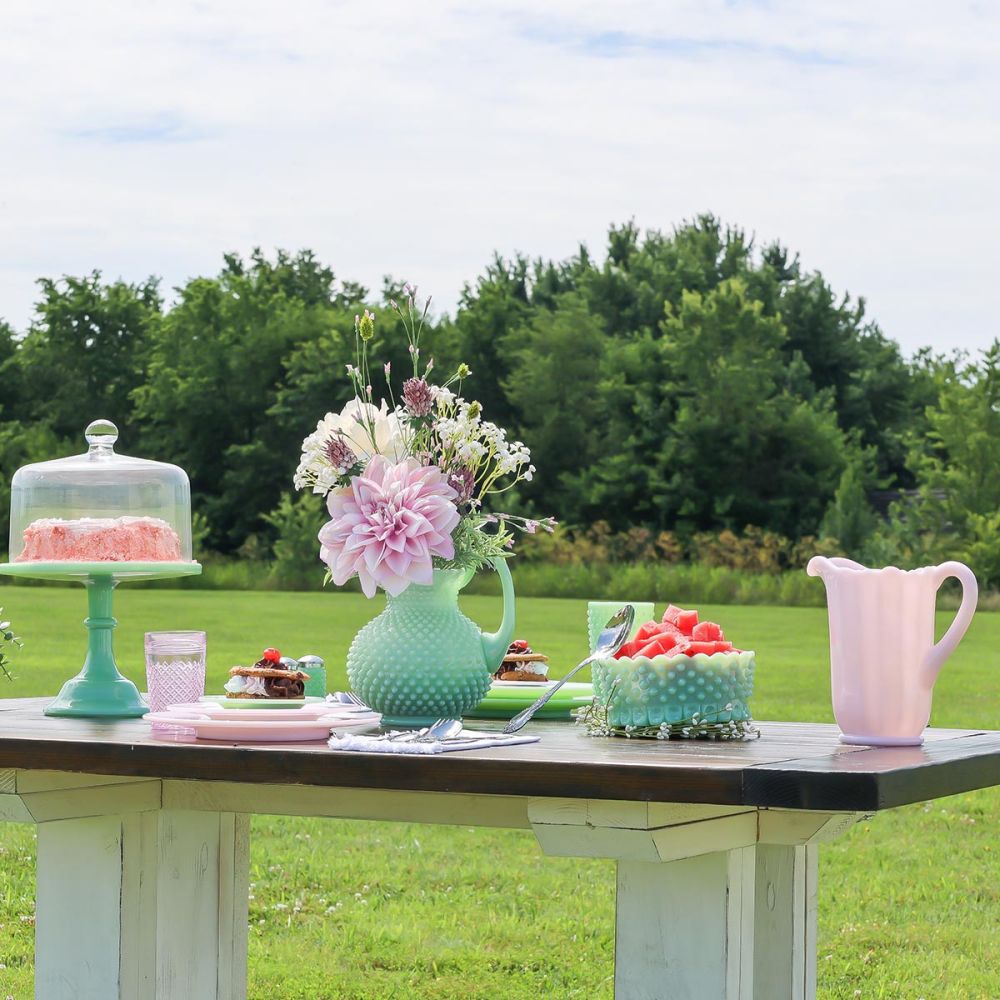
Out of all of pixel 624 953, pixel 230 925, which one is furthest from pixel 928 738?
pixel 230 925

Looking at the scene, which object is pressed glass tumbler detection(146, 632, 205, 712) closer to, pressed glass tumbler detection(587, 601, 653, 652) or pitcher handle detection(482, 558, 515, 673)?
pitcher handle detection(482, 558, 515, 673)

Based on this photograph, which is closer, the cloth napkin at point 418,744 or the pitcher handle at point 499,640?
the cloth napkin at point 418,744

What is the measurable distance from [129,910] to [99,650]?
559 millimetres

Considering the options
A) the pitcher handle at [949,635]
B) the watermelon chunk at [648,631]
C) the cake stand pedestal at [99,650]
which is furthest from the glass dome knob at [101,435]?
the pitcher handle at [949,635]

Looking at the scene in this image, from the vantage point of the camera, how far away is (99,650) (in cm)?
319

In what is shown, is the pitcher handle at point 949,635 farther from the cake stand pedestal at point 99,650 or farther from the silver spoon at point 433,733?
the cake stand pedestal at point 99,650

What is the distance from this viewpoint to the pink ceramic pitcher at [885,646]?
2518 mm

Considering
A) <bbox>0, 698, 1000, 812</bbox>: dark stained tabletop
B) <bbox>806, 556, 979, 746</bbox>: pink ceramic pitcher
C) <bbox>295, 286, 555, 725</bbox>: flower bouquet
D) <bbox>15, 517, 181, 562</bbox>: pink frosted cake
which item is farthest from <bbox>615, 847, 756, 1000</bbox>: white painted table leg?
<bbox>15, 517, 181, 562</bbox>: pink frosted cake

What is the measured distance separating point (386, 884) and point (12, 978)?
61.0 inches

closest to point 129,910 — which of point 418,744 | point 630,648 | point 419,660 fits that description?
point 419,660

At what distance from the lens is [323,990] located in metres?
4.30

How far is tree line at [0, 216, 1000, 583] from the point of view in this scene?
2725 centimetres

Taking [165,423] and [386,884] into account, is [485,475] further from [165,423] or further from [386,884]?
[165,423]

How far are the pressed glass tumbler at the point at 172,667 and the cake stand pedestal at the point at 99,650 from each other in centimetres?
5
